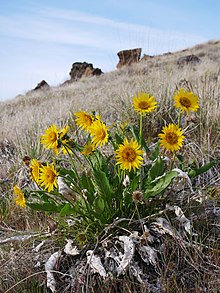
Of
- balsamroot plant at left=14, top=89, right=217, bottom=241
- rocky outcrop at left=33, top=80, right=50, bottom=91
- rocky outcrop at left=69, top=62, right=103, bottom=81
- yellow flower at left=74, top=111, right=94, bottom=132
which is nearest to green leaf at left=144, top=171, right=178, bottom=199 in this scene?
balsamroot plant at left=14, top=89, right=217, bottom=241

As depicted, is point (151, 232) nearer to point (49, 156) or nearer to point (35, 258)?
point (35, 258)

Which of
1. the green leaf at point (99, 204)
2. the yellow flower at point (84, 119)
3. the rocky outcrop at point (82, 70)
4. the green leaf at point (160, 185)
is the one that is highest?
the yellow flower at point (84, 119)

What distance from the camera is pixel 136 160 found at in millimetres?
2037

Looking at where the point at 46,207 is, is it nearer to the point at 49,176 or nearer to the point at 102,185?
the point at 49,176

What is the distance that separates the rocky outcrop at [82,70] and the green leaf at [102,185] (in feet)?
61.8

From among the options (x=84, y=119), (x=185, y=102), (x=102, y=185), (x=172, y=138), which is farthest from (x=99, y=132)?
(x=185, y=102)

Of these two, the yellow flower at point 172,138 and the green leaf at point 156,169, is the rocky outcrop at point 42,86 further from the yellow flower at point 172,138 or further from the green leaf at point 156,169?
the yellow flower at point 172,138

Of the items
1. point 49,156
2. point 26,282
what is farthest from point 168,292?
point 49,156

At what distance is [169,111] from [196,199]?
189 cm

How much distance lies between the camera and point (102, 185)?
2.19m

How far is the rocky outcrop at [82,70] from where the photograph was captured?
2099cm

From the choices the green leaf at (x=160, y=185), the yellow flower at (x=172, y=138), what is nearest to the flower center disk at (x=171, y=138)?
the yellow flower at (x=172, y=138)

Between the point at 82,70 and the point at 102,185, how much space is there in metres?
20.2

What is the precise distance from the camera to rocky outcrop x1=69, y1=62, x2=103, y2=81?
68.9 ft
